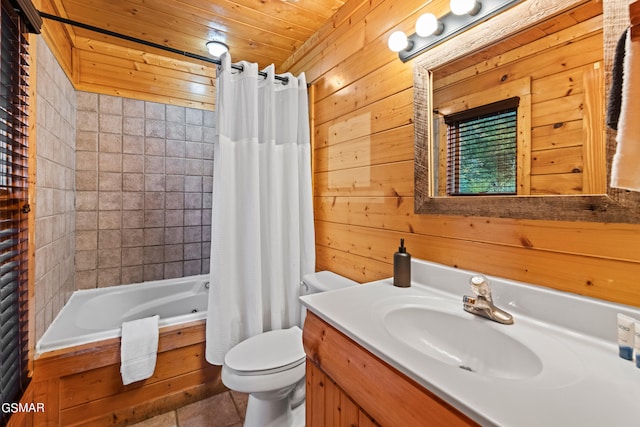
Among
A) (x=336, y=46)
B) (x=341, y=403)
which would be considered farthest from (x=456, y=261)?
(x=336, y=46)

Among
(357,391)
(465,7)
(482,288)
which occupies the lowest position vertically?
(357,391)

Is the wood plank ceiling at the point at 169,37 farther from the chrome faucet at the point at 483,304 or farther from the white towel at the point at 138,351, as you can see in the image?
the chrome faucet at the point at 483,304

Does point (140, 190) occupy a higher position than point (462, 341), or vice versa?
point (140, 190)

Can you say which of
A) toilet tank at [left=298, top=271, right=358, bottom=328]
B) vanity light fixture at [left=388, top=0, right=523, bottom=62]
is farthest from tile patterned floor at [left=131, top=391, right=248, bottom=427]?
vanity light fixture at [left=388, top=0, right=523, bottom=62]

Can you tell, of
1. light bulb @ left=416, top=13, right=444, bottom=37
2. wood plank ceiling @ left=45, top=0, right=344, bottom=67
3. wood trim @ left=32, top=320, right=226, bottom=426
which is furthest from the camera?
wood plank ceiling @ left=45, top=0, right=344, bottom=67

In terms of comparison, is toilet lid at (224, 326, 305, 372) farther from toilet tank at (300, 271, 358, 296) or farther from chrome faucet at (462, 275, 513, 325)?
chrome faucet at (462, 275, 513, 325)

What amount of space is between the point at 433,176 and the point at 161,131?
234cm

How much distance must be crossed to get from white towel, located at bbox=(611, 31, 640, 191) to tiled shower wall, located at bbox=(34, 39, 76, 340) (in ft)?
6.89

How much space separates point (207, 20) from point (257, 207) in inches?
52.4

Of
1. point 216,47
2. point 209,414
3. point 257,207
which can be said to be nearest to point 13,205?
point 257,207

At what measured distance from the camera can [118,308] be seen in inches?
86.2

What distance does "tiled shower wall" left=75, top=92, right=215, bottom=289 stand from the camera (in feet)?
7.21

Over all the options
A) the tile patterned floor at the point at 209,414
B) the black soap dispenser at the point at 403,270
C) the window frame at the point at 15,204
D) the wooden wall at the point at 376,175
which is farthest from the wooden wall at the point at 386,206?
the window frame at the point at 15,204

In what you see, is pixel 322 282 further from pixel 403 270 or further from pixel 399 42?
pixel 399 42
